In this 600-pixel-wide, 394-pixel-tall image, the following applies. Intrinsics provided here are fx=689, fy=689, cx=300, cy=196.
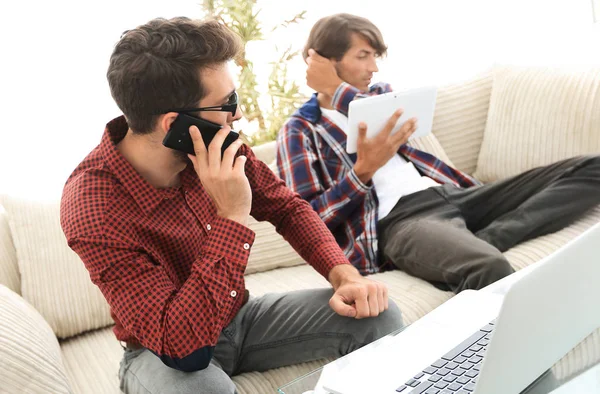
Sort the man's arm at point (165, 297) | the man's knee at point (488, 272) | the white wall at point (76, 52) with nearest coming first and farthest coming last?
the man's arm at point (165, 297) < the man's knee at point (488, 272) < the white wall at point (76, 52)

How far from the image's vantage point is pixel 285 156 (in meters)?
2.12

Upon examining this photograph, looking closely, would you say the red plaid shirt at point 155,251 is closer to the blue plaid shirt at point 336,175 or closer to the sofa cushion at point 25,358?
the sofa cushion at point 25,358

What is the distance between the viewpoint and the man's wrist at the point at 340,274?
1.45 meters

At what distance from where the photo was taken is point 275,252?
214 centimetres

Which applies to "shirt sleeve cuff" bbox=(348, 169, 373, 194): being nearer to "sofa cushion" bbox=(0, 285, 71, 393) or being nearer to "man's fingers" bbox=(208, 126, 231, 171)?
"man's fingers" bbox=(208, 126, 231, 171)

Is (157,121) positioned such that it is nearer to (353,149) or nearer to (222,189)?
(222,189)

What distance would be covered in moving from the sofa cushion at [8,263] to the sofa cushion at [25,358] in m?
0.35

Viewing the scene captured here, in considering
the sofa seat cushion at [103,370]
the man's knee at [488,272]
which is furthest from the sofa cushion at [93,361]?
the man's knee at [488,272]

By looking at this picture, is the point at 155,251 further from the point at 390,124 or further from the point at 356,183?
the point at 390,124

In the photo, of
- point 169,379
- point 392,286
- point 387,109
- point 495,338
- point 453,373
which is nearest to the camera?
point 495,338

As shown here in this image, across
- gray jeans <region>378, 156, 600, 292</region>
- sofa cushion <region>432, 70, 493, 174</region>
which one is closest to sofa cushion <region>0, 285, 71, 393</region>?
gray jeans <region>378, 156, 600, 292</region>

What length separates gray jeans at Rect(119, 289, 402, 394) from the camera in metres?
1.35

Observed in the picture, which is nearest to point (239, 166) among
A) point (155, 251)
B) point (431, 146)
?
point (155, 251)

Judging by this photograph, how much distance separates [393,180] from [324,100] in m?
0.36
